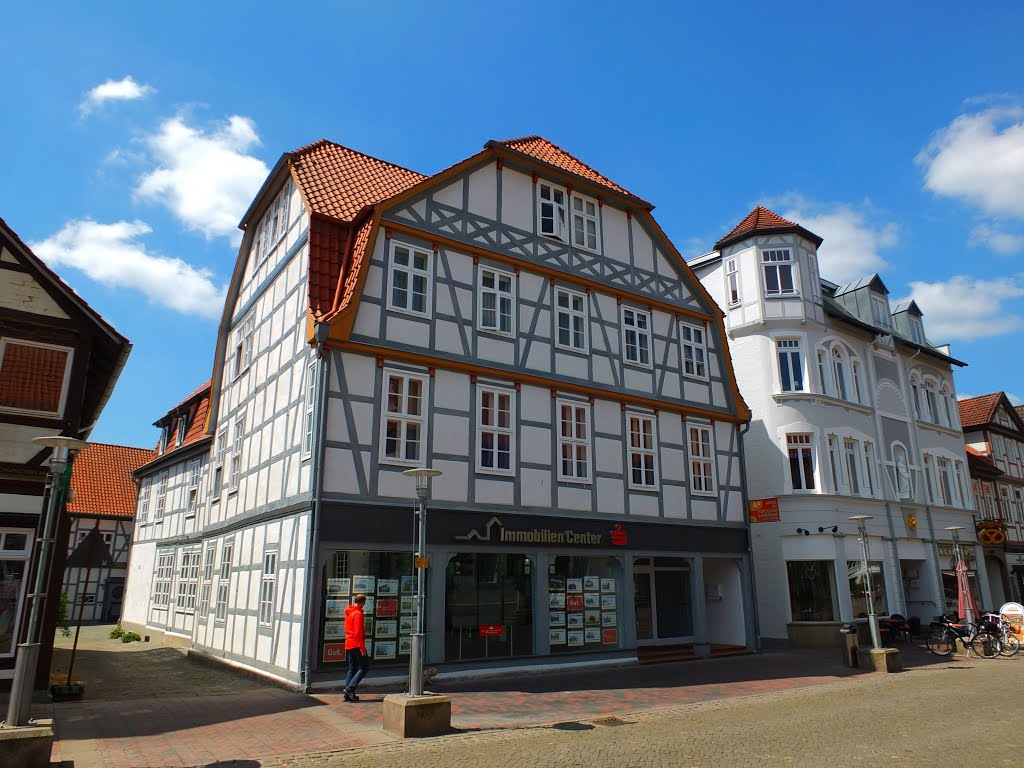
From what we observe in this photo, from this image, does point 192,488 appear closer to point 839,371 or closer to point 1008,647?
point 839,371

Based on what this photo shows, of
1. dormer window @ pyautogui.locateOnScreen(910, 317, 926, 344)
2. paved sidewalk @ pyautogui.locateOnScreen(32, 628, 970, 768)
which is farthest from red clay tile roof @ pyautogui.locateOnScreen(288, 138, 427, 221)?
dormer window @ pyautogui.locateOnScreen(910, 317, 926, 344)

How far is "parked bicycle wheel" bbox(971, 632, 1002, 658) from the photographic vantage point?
20.7 m

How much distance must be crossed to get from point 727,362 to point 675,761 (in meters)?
15.3

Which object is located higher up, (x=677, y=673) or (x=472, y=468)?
(x=472, y=468)

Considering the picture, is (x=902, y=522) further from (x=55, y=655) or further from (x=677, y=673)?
(x=55, y=655)

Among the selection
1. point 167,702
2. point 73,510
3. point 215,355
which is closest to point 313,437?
point 167,702

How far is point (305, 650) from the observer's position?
13.7m

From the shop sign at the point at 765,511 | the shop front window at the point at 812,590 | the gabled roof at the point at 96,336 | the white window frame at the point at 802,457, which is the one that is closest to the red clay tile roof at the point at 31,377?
the gabled roof at the point at 96,336

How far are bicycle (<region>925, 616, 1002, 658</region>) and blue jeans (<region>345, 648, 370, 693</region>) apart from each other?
54.7ft

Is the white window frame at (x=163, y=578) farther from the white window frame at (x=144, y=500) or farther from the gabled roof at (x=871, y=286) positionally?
the gabled roof at (x=871, y=286)

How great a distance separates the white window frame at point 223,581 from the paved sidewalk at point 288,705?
4.94 ft

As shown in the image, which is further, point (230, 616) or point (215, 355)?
point (215, 355)

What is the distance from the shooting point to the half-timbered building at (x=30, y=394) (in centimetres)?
1302

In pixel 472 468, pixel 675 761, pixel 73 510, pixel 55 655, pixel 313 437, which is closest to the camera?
pixel 675 761
